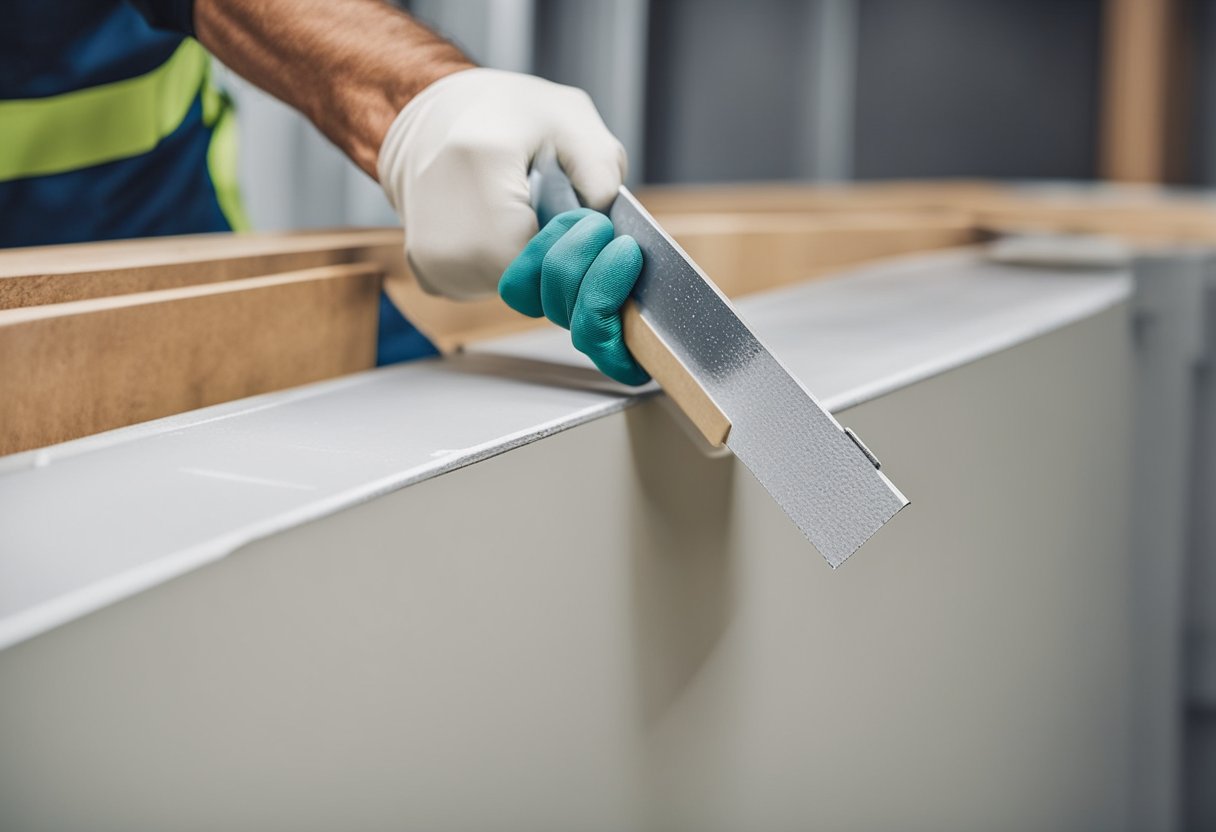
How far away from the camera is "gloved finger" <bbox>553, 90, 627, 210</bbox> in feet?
1.95

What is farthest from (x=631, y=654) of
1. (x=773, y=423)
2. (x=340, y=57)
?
(x=340, y=57)

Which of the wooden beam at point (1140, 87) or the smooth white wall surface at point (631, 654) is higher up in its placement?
the wooden beam at point (1140, 87)

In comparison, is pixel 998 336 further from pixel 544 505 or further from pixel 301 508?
pixel 301 508

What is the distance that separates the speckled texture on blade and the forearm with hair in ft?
0.81

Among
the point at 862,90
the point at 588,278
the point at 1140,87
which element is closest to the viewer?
the point at 588,278

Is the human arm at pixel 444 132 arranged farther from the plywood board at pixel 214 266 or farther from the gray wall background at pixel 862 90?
the gray wall background at pixel 862 90

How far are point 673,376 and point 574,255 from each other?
79 mm

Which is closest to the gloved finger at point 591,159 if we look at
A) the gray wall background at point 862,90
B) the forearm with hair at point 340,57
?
the forearm with hair at point 340,57

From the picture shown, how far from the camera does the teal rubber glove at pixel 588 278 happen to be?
54cm

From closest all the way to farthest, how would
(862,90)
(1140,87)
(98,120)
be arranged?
(98,120), (1140,87), (862,90)

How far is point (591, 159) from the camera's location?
1.97 ft

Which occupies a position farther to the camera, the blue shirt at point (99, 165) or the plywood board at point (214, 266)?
the blue shirt at point (99, 165)

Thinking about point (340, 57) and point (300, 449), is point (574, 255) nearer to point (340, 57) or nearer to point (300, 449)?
point (300, 449)

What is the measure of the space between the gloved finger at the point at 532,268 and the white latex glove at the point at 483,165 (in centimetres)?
3
